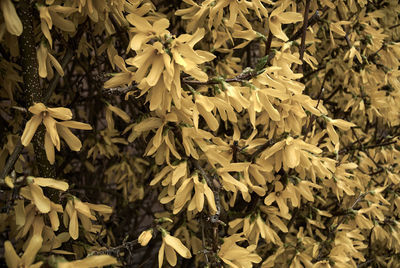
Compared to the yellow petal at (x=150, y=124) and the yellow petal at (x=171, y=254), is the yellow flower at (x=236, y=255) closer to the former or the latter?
the yellow petal at (x=171, y=254)

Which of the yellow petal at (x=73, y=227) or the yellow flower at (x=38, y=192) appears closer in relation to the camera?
the yellow flower at (x=38, y=192)

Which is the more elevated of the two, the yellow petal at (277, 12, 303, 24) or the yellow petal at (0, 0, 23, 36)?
the yellow petal at (0, 0, 23, 36)

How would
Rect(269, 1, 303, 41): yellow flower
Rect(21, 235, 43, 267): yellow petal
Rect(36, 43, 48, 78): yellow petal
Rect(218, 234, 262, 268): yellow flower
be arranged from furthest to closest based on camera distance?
Rect(269, 1, 303, 41): yellow flower
Rect(218, 234, 262, 268): yellow flower
Rect(36, 43, 48, 78): yellow petal
Rect(21, 235, 43, 267): yellow petal

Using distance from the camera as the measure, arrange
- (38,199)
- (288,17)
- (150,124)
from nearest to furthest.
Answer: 1. (38,199)
2. (150,124)
3. (288,17)

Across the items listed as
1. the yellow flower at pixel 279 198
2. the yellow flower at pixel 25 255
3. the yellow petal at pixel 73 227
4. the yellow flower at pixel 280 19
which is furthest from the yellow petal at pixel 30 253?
the yellow flower at pixel 280 19

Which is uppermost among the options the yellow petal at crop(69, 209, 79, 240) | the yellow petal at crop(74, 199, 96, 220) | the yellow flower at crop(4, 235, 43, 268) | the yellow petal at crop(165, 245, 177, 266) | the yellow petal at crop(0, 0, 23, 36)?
the yellow petal at crop(0, 0, 23, 36)

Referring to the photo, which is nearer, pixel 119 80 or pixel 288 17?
pixel 119 80

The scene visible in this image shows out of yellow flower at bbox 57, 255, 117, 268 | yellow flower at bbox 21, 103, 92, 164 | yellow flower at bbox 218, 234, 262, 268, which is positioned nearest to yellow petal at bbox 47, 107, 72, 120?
yellow flower at bbox 21, 103, 92, 164

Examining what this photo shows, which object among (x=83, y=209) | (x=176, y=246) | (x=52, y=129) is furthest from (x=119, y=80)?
(x=176, y=246)

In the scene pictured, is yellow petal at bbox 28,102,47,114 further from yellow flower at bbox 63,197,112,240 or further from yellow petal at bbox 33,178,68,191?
yellow flower at bbox 63,197,112,240

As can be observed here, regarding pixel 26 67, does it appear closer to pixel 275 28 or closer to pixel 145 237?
pixel 145 237

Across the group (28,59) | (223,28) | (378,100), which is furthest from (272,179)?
(28,59)

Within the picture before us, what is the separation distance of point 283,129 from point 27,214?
31.1 inches

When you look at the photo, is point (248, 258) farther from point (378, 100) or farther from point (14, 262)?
point (378, 100)
